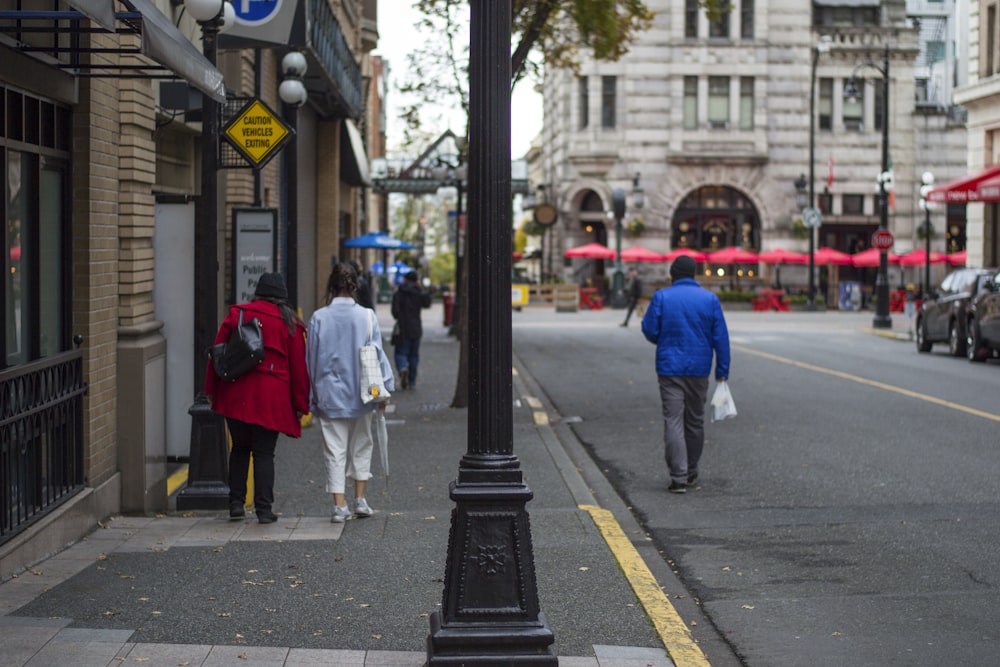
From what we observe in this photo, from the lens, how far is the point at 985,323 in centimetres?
2444

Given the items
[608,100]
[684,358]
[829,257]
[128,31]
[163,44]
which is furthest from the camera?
[608,100]

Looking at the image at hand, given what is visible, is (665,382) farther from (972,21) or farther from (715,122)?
(715,122)

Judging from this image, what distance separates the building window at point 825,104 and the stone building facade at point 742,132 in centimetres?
4

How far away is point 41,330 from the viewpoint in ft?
27.9

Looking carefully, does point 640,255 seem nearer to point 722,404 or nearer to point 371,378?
point 722,404

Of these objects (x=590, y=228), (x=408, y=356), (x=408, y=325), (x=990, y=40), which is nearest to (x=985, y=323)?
(x=408, y=356)

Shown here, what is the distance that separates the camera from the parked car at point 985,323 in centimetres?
2406

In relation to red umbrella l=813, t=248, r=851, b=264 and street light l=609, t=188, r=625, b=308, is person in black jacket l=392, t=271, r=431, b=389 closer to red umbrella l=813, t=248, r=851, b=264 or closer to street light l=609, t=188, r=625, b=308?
street light l=609, t=188, r=625, b=308

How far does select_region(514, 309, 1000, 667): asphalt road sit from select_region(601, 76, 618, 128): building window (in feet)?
128

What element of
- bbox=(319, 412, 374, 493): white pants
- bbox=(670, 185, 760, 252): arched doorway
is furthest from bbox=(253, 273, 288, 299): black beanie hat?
bbox=(670, 185, 760, 252): arched doorway

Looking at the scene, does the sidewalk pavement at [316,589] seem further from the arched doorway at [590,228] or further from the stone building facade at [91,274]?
the arched doorway at [590,228]

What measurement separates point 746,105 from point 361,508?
53.4 metres

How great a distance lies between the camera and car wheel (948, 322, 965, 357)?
26812 mm

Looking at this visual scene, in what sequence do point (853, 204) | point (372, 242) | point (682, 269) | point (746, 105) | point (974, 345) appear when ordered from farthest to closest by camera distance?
point (853, 204), point (746, 105), point (372, 242), point (974, 345), point (682, 269)
